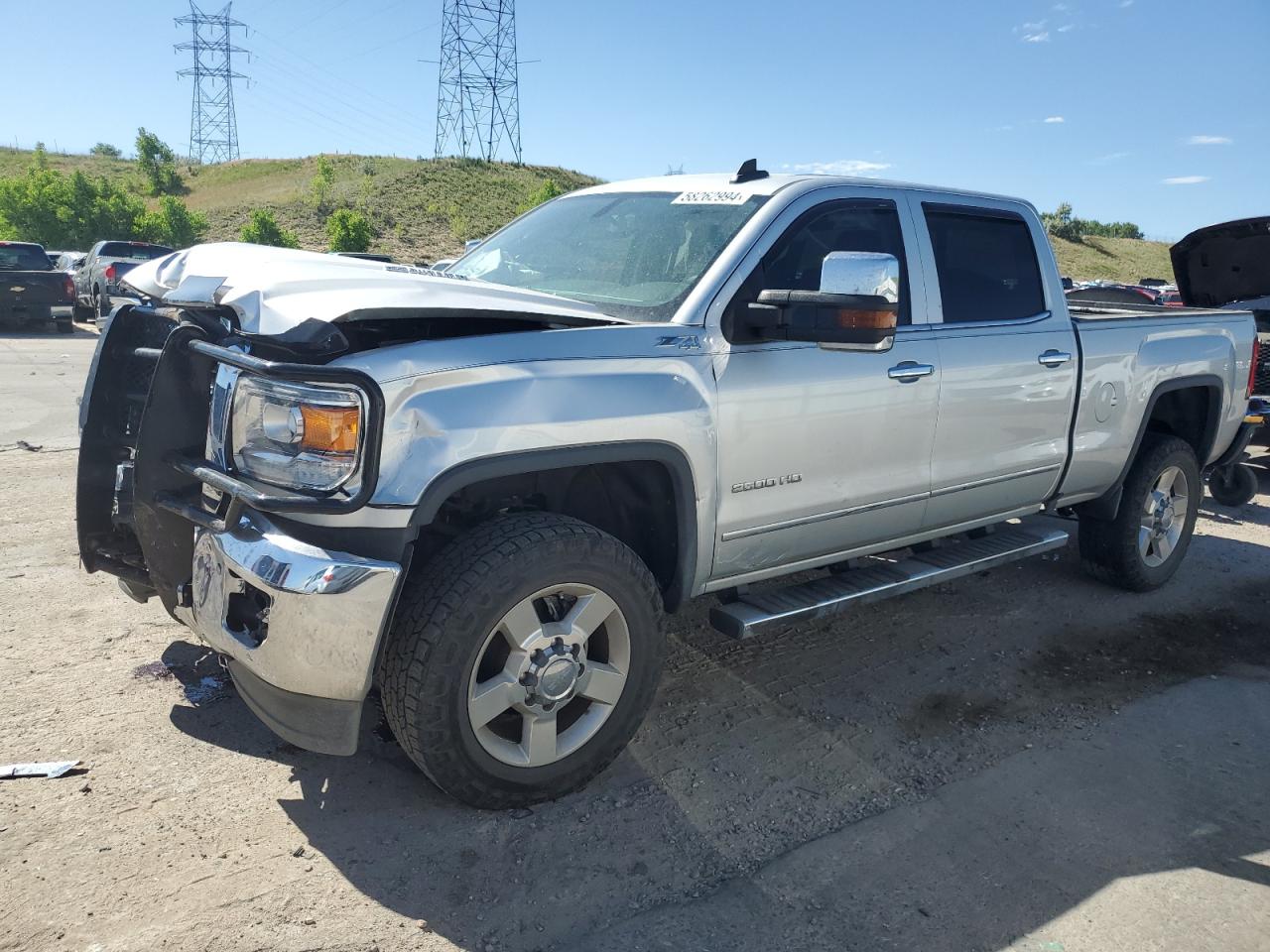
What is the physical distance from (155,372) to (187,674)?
1466 mm

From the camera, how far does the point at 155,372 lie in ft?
9.29

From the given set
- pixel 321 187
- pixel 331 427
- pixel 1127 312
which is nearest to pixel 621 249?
pixel 331 427

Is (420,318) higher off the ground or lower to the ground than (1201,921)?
higher

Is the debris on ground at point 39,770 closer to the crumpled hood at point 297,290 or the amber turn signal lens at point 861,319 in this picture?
the crumpled hood at point 297,290

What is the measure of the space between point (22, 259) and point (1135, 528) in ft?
63.9

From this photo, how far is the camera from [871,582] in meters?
3.87

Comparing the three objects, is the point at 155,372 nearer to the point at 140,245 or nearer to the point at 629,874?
the point at 629,874

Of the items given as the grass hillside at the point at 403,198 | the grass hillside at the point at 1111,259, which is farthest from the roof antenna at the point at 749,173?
the grass hillside at the point at 1111,259

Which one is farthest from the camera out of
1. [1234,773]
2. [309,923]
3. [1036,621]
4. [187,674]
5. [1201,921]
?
[1036,621]

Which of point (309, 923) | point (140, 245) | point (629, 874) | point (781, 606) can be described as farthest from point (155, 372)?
point (140, 245)

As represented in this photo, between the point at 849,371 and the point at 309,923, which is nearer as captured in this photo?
the point at 309,923

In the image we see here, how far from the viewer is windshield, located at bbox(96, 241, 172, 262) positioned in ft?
66.6

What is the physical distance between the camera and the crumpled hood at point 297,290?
8.62 ft

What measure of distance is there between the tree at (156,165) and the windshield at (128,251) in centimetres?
5265
